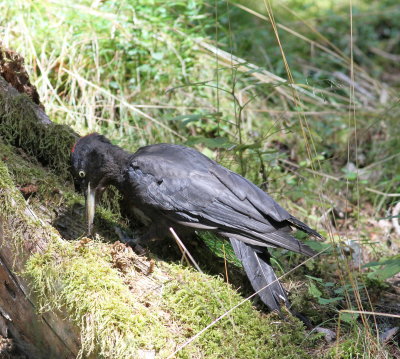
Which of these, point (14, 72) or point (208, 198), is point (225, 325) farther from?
point (14, 72)

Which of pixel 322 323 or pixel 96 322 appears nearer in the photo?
pixel 96 322

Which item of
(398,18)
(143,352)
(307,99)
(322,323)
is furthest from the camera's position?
(398,18)

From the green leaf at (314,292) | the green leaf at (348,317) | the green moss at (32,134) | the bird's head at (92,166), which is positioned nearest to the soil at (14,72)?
the green moss at (32,134)

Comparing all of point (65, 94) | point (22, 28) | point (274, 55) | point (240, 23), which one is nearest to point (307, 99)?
point (274, 55)

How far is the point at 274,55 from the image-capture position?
7133mm

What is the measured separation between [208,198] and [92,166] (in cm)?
84

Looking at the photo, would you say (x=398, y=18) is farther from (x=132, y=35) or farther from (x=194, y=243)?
(x=194, y=243)

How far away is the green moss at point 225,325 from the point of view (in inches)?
115

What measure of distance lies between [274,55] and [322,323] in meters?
4.63

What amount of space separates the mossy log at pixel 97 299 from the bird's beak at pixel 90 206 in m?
0.08

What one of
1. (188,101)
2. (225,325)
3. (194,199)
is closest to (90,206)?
(194,199)

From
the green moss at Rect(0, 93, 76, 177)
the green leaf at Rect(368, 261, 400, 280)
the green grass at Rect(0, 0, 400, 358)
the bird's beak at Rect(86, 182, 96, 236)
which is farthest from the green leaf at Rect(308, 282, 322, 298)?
the green moss at Rect(0, 93, 76, 177)

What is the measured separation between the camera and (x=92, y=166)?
3689 millimetres

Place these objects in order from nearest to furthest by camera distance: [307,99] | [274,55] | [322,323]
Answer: [322,323] < [307,99] < [274,55]
